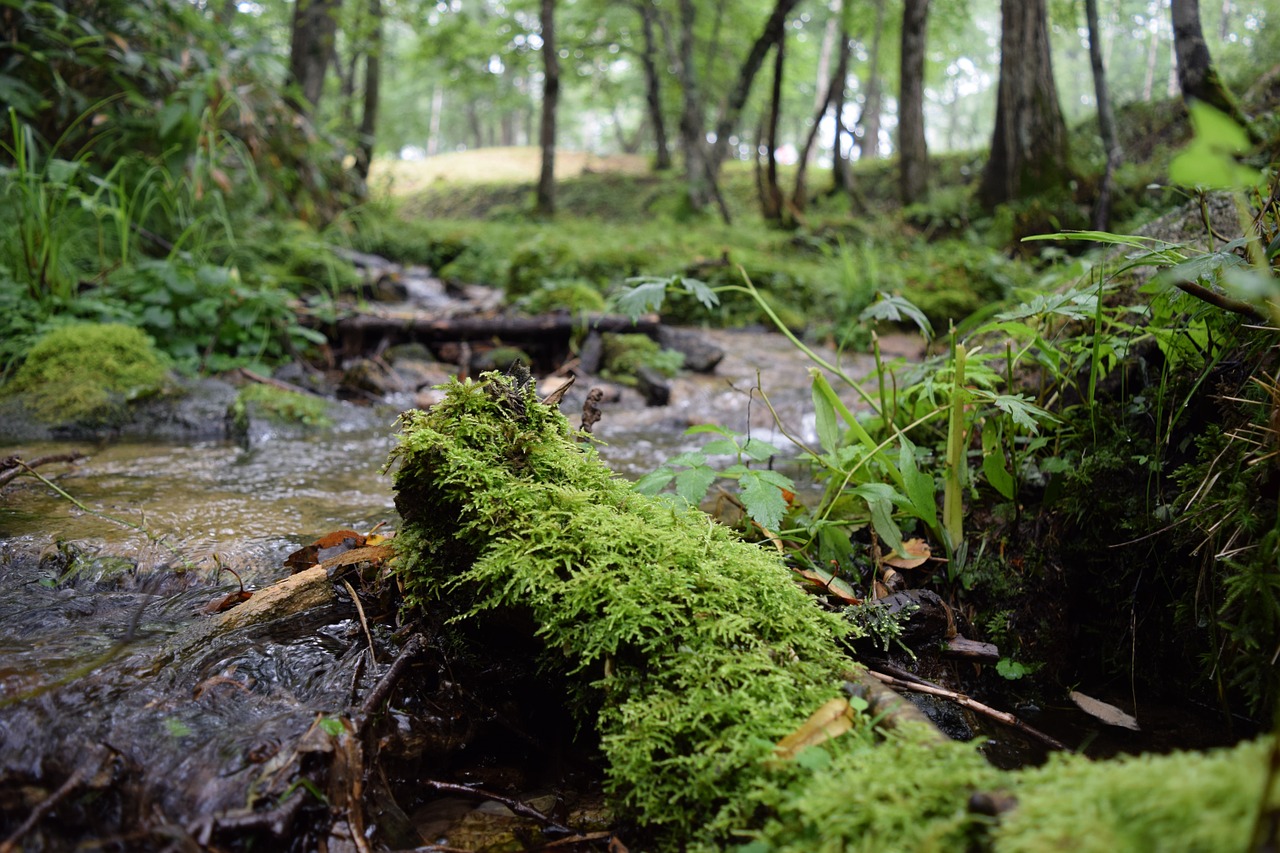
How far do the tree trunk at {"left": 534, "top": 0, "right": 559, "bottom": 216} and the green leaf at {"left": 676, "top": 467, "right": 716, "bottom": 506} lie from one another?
1297cm

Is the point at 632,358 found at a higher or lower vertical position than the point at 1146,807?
higher

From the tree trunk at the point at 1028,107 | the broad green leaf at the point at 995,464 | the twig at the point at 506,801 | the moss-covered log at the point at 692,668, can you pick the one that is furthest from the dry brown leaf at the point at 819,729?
the tree trunk at the point at 1028,107

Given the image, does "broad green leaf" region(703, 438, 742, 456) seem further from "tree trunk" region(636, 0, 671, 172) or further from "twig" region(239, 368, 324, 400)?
"tree trunk" region(636, 0, 671, 172)

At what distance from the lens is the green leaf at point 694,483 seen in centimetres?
188

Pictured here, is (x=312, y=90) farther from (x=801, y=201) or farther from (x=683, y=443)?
(x=683, y=443)

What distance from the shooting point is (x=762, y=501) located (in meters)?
1.82

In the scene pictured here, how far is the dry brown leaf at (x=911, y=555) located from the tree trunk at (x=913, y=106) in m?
11.9

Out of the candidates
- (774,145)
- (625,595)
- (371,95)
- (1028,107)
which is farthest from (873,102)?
(625,595)

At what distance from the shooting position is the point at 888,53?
2111 centimetres

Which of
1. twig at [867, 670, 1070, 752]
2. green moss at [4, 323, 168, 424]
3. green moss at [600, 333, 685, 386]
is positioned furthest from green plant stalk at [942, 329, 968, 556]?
green moss at [4, 323, 168, 424]

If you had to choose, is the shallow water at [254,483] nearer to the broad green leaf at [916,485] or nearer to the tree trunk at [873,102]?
the broad green leaf at [916,485]

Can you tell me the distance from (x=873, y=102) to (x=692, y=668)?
23.9 meters

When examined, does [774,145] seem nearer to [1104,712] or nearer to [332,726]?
[1104,712]

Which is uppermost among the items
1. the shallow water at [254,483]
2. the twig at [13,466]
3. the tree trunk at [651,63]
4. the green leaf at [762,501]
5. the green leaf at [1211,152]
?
the tree trunk at [651,63]
